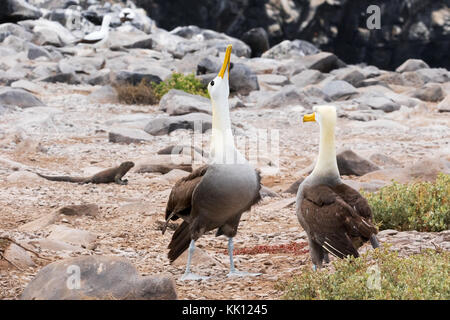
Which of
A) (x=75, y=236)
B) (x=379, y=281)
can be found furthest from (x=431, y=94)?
(x=379, y=281)

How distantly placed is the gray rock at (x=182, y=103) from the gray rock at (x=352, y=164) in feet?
21.2

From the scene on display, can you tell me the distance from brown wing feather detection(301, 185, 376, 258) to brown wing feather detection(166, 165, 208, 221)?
1095 millimetres

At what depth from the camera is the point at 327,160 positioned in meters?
5.76

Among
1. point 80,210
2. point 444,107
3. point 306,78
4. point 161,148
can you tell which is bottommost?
point 306,78

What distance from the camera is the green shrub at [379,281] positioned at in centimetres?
466

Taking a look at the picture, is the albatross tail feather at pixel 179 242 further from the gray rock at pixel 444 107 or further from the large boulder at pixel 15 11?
the large boulder at pixel 15 11

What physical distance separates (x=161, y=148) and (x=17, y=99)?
628 cm

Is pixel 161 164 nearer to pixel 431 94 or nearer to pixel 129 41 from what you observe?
pixel 431 94

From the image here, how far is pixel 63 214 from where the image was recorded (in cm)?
893

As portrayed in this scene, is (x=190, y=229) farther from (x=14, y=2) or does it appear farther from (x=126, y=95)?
(x=14, y=2)

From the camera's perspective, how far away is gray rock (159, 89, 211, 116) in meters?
18.6

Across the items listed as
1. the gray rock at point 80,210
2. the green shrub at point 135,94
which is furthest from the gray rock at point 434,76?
the gray rock at point 80,210
